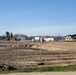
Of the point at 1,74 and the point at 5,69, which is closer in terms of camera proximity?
the point at 1,74

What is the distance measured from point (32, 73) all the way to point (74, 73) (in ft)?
7.57

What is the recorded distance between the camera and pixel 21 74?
13.3m

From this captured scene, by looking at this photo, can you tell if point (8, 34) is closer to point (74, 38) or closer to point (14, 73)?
point (74, 38)

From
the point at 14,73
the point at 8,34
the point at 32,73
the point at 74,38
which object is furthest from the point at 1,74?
the point at 8,34

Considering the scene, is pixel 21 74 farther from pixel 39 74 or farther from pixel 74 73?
pixel 74 73

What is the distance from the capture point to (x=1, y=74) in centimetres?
1341

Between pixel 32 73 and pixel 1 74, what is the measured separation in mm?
1704

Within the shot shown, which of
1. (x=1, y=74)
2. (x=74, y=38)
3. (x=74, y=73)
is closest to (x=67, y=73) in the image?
(x=74, y=73)

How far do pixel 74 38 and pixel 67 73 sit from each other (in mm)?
81952

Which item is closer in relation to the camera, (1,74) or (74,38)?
(1,74)

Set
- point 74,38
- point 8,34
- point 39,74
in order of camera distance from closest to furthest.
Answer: point 39,74 < point 74,38 < point 8,34

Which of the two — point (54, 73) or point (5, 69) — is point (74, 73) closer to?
point (54, 73)

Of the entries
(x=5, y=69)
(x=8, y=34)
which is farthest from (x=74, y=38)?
(x=5, y=69)

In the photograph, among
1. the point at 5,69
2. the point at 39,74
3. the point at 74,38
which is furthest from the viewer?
the point at 74,38
